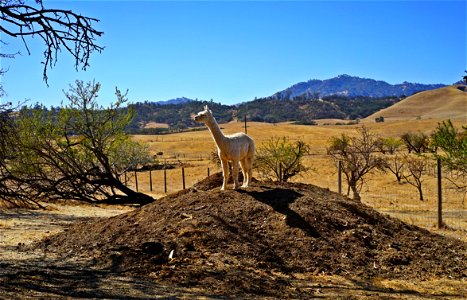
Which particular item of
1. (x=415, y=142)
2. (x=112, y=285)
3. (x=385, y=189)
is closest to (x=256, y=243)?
(x=112, y=285)

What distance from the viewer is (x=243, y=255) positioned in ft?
29.9

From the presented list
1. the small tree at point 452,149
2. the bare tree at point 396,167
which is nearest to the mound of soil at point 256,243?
the small tree at point 452,149

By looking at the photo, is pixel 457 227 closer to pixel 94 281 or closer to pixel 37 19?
pixel 94 281

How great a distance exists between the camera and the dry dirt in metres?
7.69

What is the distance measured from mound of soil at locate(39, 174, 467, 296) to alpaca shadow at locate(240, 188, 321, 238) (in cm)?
2

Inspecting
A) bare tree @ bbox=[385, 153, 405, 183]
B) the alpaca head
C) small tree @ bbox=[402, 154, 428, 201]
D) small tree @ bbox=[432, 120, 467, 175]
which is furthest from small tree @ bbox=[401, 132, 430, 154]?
the alpaca head

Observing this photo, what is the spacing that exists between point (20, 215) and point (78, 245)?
739cm

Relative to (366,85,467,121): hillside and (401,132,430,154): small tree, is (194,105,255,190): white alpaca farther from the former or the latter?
(366,85,467,121): hillside

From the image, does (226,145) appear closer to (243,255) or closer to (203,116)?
(203,116)

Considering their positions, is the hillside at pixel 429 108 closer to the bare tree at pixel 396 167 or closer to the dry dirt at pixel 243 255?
the bare tree at pixel 396 167

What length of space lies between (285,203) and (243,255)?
222 centimetres

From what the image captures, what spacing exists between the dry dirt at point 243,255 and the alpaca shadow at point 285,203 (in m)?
0.02

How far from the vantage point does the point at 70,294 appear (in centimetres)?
715

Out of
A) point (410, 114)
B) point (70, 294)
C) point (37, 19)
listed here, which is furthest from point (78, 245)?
point (410, 114)
